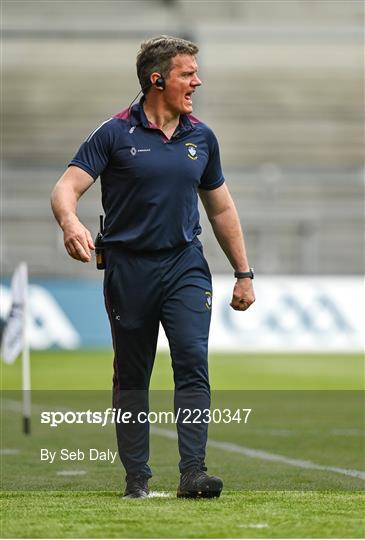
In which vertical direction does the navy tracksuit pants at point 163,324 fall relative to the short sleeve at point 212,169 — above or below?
below

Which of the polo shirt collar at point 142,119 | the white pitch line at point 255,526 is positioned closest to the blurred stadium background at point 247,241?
the white pitch line at point 255,526

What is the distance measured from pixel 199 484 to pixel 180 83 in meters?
1.60

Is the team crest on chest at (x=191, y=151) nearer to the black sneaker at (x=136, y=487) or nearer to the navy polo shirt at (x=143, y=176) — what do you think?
the navy polo shirt at (x=143, y=176)

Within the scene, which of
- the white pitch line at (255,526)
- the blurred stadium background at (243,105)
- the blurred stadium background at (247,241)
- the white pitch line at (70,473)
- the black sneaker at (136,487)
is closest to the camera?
the white pitch line at (255,526)

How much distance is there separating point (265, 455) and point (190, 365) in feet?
8.81

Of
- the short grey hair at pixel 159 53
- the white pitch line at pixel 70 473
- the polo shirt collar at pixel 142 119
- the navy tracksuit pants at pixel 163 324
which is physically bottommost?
the white pitch line at pixel 70 473

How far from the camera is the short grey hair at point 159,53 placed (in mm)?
5285

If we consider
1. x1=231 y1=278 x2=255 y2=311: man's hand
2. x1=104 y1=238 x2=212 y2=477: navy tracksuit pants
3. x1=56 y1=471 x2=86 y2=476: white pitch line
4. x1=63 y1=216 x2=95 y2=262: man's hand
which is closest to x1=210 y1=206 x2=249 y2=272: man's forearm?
x1=231 y1=278 x2=255 y2=311: man's hand

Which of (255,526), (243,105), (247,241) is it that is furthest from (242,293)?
(243,105)

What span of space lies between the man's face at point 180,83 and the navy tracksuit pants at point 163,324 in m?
0.56

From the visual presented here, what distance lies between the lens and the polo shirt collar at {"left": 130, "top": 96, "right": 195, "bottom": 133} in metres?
5.33

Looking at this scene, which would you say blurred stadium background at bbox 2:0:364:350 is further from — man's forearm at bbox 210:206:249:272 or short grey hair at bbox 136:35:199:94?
short grey hair at bbox 136:35:199:94

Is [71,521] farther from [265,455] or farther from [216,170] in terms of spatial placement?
[265,455]

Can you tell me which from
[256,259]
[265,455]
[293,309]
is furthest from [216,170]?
[256,259]
